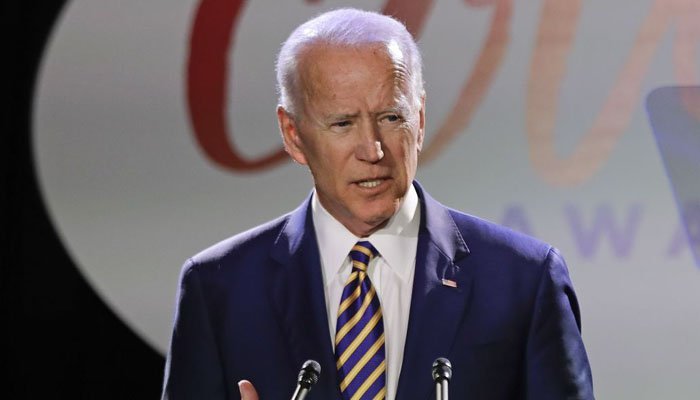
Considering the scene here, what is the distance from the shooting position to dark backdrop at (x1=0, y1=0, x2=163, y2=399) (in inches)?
131

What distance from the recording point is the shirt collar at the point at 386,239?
6.46 ft

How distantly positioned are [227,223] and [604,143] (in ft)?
3.77

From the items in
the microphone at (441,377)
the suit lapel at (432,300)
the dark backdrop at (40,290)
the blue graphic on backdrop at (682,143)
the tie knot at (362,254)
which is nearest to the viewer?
the microphone at (441,377)

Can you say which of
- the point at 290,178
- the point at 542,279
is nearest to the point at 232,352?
the point at 542,279

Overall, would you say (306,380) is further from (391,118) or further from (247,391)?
(391,118)

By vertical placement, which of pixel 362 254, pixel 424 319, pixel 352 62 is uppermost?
pixel 352 62

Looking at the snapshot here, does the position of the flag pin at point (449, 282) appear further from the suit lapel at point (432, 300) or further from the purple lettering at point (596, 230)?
the purple lettering at point (596, 230)

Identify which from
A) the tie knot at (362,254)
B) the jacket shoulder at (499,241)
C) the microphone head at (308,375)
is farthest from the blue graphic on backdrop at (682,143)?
the microphone head at (308,375)

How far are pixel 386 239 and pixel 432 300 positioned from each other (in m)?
0.16

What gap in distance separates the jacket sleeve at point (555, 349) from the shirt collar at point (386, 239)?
10.0 inches

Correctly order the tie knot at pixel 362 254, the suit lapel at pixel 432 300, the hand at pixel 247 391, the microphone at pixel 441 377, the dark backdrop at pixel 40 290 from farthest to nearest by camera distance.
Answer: the dark backdrop at pixel 40 290, the tie knot at pixel 362 254, the suit lapel at pixel 432 300, the hand at pixel 247 391, the microphone at pixel 441 377

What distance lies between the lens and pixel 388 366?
1893 millimetres

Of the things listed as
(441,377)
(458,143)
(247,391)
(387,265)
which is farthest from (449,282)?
(458,143)

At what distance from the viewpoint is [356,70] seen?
186 cm
